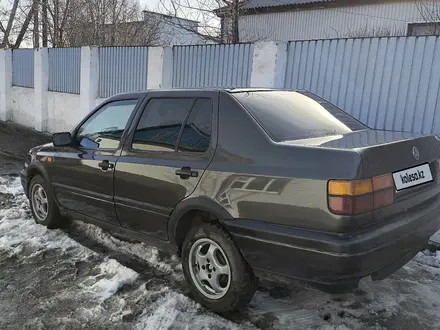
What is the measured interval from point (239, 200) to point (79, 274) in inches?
71.4

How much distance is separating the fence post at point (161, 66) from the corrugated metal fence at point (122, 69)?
0.39 meters

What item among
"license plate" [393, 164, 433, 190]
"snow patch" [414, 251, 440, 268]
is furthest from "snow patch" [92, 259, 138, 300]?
"snow patch" [414, 251, 440, 268]

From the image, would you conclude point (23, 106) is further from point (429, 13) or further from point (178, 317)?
point (429, 13)

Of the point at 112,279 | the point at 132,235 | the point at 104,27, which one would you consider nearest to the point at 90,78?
the point at 104,27

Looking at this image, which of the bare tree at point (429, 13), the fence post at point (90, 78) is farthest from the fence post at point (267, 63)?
the bare tree at point (429, 13)

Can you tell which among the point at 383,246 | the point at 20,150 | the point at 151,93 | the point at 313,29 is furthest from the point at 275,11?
the point at 383,246

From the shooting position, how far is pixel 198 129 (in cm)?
318

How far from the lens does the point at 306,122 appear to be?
3.19 m

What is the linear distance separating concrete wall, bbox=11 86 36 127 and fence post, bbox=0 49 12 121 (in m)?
0.23

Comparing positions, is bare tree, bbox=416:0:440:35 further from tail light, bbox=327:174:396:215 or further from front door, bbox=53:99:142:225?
tail light, bbox=327:174:396:215

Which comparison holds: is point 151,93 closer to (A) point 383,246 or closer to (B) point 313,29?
(A) point 383,246

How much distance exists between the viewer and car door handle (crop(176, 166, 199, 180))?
3.05 m

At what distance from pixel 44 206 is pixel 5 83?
36.1 ft

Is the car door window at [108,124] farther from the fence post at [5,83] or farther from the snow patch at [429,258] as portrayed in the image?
the fence post at [5,83]
